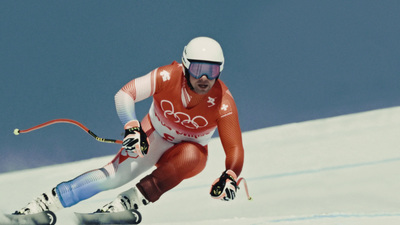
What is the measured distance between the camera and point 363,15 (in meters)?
4.37

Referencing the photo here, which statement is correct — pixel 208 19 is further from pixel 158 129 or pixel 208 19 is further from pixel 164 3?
pixel 158 129

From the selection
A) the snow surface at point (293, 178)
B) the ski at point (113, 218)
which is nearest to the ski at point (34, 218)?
the ski at point (113, 218)

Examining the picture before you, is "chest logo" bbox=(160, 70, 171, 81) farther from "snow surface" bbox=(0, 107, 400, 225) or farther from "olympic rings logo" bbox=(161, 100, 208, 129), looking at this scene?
"snow surface" bbox=(0, 107, 400, 225)

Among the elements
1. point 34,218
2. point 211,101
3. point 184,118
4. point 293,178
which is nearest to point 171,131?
point 184,118

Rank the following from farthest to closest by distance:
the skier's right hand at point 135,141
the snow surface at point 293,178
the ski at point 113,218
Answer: the snow surface at point 293,178 → the ski at point 113,218 → the skier's right hand at point 135,141

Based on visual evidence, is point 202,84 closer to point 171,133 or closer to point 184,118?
point 184,118

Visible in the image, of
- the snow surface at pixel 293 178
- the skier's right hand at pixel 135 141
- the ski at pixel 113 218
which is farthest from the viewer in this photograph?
the snow surface at pixel 293 178

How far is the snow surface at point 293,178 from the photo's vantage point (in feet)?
11.2

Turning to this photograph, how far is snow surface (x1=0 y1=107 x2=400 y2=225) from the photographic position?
343 cm

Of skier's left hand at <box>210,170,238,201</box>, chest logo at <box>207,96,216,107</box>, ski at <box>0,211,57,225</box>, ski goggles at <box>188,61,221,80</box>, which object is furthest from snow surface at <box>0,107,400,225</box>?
ski goggles at <box>188,61,221,80</box>

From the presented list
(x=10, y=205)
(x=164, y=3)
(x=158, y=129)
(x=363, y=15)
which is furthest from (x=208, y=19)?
(x=10, y=205)

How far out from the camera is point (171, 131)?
3.01 metres

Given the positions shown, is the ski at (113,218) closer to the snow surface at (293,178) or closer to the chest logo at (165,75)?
the snow surface at (293,178)

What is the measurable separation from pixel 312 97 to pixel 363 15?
2.29 ft
